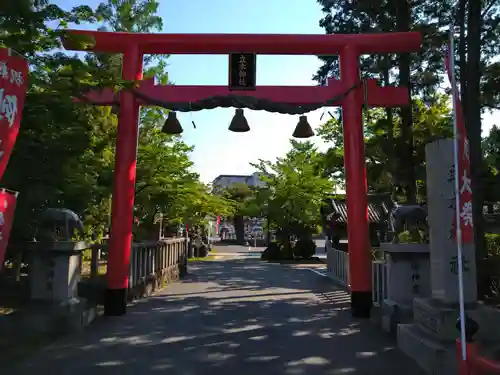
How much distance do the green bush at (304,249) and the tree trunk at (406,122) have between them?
1427 cm

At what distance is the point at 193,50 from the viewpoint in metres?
8.79

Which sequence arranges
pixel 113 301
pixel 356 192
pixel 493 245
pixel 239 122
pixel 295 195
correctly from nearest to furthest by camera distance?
pixel 113 301
pixel 356 192
pixel 239 122
pixel 493 245
pixel 295 195

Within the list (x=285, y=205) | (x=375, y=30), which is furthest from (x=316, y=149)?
(x=375, y=30)

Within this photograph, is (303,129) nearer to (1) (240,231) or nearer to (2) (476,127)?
(2) (476,127)

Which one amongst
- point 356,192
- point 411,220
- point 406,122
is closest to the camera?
point 411,220

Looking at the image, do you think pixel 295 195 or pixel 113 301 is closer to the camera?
pixel 113 301

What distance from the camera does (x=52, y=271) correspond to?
7066mm

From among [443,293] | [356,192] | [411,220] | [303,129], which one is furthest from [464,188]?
[303,129]

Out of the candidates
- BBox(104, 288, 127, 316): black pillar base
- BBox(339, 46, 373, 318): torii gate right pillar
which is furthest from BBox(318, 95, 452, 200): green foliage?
BBox(104, 288, 127, 316): black pillar base

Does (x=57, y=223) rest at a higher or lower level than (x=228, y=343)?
higher

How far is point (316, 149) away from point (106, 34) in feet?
65.9

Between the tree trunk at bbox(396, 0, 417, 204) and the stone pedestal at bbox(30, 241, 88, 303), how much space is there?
802cm

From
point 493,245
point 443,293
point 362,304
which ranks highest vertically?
point 493,245

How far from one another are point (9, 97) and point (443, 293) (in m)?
5.50
